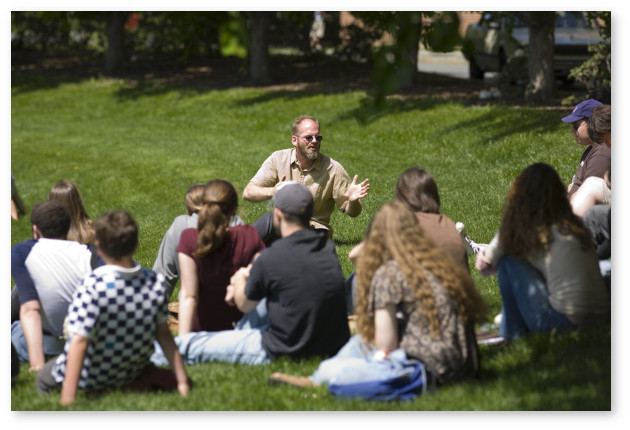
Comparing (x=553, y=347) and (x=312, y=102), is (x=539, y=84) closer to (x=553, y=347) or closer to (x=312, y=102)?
(x=312, y=102)

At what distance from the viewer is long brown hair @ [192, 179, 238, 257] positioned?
5523 millimetres

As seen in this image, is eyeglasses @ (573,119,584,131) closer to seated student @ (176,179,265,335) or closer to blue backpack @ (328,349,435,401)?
seated student @ (176,179,265,335)

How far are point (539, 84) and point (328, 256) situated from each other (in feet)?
35.8

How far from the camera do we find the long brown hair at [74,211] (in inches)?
231

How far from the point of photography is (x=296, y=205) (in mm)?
5234

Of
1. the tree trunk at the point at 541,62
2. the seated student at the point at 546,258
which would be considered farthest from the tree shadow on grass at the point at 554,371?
the tree trunk at the point at 541,62

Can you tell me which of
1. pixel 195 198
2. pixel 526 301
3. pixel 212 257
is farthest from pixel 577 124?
pixel 212 257

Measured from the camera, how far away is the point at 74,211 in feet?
19.7

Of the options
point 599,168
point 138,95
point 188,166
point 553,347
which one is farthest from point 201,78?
point 553,347

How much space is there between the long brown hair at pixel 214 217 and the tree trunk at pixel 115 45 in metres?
19.6

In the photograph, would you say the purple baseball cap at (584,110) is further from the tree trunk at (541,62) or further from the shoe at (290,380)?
the tree trunk at (541,62)

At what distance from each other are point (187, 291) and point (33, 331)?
99cm

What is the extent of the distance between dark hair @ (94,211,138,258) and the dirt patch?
1107cm

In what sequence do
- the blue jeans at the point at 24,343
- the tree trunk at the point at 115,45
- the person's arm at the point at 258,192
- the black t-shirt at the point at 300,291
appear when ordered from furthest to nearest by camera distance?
the tree trunk at the point at 115,45 → the person's arm at the point at 258,192 → the blue jeans at the point at 24,343 → the black t-shirt at the point at 300,291
